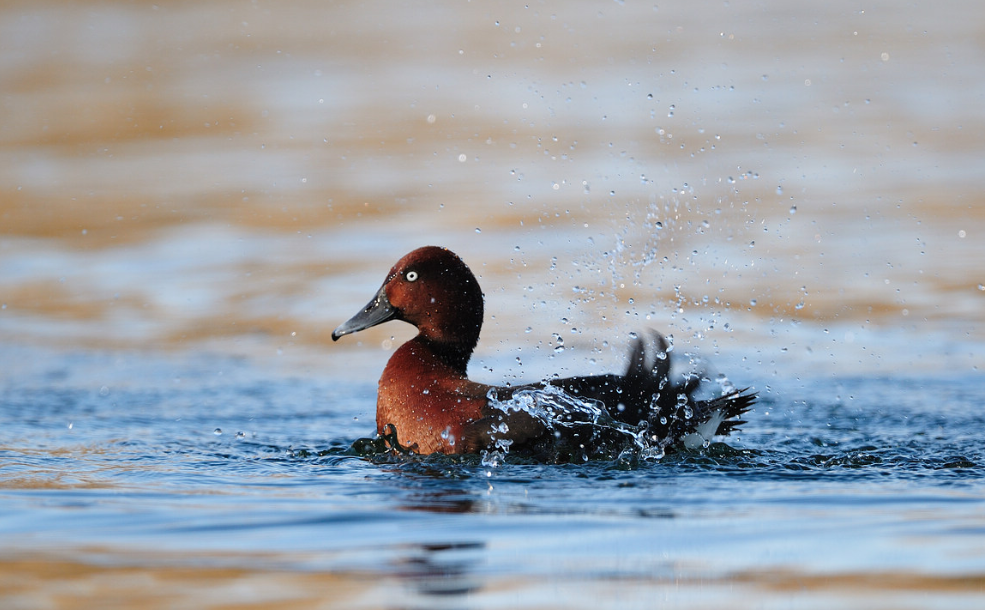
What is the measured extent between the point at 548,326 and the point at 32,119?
25.1ft

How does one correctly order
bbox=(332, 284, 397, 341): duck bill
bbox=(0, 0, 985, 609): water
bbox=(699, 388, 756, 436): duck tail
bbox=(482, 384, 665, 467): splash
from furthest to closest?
bbox=(332, 284, 397, 341): duck bill < bbox=(699, 388, 756, 436): duck tail < bbox=(482, 384, 665, 467): splash < bbox=(0, 0, 985, 609): water

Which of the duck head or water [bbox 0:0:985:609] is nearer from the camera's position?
water [bbox 0:0:985:609]

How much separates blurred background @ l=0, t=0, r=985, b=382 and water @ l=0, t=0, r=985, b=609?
47 mm

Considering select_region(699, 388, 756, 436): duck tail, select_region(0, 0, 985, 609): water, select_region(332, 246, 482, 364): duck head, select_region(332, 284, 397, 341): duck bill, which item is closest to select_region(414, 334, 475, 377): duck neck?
select_region(332, 246, 482, 364): duck head

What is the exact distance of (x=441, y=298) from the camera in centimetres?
677

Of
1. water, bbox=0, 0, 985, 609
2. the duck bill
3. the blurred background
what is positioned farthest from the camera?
the blurred background

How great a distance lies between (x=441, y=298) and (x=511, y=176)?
19.3 feet

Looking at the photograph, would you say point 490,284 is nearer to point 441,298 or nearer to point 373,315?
point 373,315

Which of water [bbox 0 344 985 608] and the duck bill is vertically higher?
the duck bill

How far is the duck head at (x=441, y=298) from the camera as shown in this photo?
6.76 meters

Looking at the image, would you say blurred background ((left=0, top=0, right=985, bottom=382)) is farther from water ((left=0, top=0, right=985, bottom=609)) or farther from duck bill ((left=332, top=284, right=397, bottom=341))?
duck bill ((left=332, top=284, right=397, bottom=341))

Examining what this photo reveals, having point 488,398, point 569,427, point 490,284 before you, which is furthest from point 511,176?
point 569,427

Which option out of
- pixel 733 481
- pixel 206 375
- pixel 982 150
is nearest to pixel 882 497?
pixel 733 481

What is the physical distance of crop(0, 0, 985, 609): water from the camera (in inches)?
184
